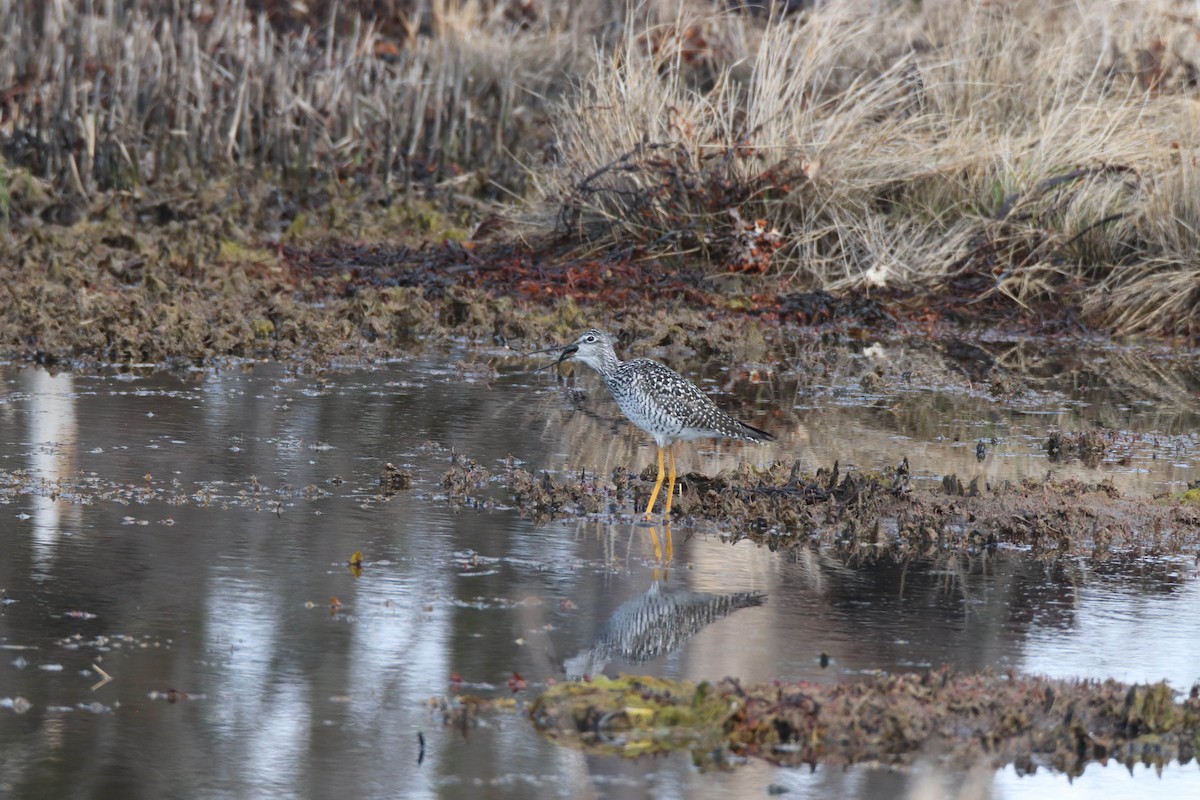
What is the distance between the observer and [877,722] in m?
6.09

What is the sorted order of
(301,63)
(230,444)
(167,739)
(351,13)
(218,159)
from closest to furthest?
1. (167,739)
2. (230,444)
3. (218,159)
4. (301,63)
5. (351,13)

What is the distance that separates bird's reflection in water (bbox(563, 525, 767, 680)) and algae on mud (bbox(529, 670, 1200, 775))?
19.4 inches

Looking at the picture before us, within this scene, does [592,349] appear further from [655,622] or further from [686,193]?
[686,193]

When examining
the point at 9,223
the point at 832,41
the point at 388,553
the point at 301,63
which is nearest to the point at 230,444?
the point at 388,553

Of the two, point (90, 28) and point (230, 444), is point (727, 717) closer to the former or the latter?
point (230, 444)

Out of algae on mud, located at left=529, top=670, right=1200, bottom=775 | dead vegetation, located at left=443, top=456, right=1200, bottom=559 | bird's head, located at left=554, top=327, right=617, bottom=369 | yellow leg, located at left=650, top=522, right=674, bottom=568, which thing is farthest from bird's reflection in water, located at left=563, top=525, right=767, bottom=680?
bird's head, located at left=554, top=327, right=617, bottom=369

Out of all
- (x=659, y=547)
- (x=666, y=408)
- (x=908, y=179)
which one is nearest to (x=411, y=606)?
(x=659, y=547)

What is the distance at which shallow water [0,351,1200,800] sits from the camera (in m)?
5.80

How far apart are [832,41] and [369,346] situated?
22.4ft

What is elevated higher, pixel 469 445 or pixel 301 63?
pixel 301 63

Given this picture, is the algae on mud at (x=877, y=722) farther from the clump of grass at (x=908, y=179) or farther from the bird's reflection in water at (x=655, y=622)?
the clump of grass at (x=908, y=179)

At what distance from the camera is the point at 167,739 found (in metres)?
5.94

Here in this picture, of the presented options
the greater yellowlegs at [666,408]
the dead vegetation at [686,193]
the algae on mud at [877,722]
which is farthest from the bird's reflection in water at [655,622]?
the dead vegetation at [686,193]

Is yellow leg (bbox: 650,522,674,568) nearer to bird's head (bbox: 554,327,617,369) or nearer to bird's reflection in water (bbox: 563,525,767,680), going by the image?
bird's reflection in water (bbox: 563,525,767,680)
